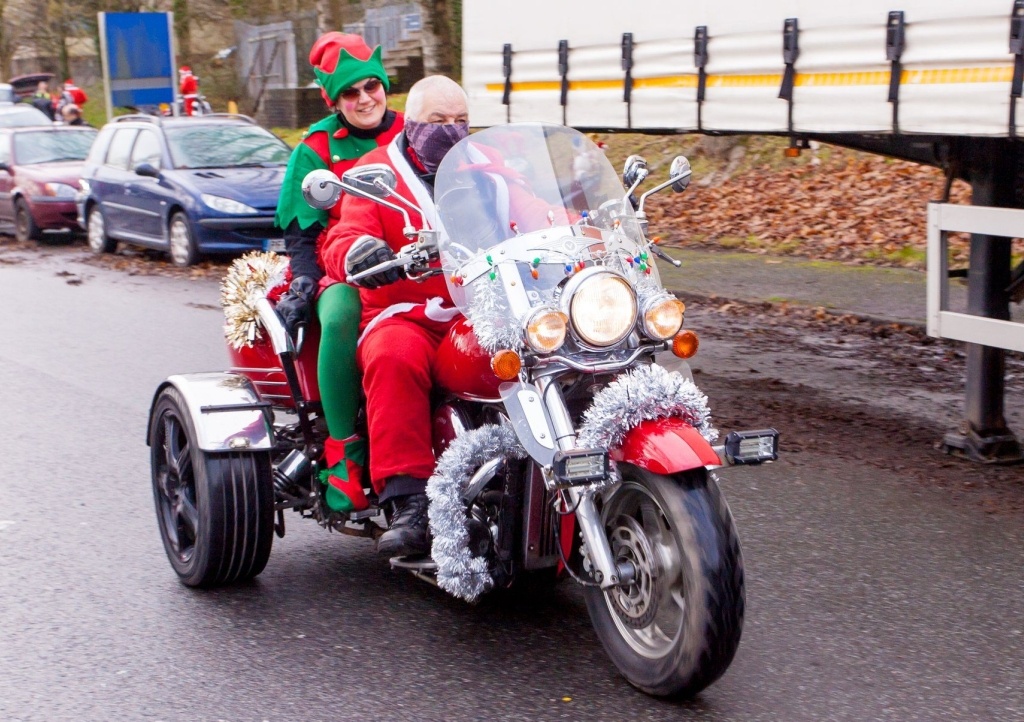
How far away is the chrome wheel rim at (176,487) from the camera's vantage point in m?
5.11

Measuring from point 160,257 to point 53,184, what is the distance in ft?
10.1

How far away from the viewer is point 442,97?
4.55 m

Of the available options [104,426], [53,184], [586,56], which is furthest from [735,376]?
[53,184]

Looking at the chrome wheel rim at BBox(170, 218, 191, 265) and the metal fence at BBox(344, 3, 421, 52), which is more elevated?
the metal fence at BBox(344, 3, 421, 52)

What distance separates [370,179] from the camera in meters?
4.02

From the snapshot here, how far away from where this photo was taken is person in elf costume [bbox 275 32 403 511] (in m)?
4.64

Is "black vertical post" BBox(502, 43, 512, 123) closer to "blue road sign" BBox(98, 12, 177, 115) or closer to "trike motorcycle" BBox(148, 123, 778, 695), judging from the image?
"trike motorcycle" BBox(148, 123, 778, 695)

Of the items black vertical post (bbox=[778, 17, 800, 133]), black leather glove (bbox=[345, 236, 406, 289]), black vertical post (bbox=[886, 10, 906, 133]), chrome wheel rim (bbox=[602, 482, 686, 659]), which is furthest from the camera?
black vertical post (bbox=[778, 17, 800, 133])

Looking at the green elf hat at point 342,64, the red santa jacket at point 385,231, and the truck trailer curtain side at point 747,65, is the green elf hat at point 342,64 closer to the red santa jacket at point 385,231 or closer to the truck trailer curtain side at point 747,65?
the red santa jacket at point 385,231

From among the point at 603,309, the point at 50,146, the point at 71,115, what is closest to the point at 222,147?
the point at 50,146

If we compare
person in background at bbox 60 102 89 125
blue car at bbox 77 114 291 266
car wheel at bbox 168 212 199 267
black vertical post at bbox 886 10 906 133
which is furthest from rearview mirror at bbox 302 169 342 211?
person in background at bbox 60 102 89 125

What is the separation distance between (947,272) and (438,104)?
2931mm

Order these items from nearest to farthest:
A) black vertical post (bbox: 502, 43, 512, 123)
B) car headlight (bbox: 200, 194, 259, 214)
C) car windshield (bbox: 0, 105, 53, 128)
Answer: black vertical post (bbox: 502, 43, 512, 123)
car headlight (bbox: 200, 194, 259, 214)
car windshield (bbox: 0, 105, 53, 128)

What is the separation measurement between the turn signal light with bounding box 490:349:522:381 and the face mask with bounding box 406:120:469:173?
93 centimetres
